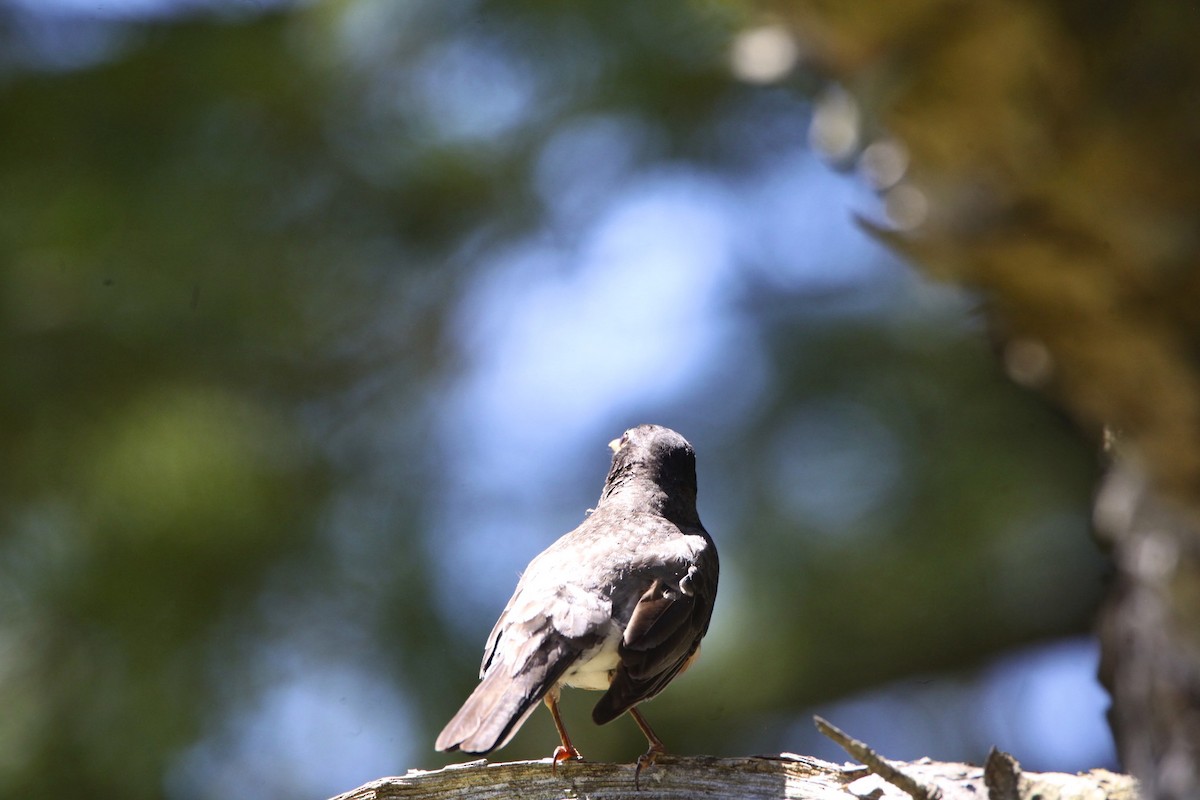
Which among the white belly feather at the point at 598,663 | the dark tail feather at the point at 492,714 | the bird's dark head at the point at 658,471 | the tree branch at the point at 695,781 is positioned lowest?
the tree branch at the point at 695,781

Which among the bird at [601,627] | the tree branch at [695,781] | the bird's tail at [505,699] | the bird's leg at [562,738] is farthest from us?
the bird's leg at [562,738]

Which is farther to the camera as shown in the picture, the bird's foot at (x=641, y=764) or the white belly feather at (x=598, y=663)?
the white belly feather at (x=598, y=663)

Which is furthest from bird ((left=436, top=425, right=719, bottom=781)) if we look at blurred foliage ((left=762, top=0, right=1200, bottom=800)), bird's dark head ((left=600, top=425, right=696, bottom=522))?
blurred foliage ((left=762, top=0, right=1200, bottom=800))

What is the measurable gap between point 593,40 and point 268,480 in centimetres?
268

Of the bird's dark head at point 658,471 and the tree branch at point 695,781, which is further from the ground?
the bird's dark head at point 658,471

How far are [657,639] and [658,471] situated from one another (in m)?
0.98

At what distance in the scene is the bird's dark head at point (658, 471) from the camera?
4.34 meters

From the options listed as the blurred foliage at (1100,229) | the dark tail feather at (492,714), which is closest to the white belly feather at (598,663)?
the dark tail feather at (492,714)

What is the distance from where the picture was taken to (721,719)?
548cm

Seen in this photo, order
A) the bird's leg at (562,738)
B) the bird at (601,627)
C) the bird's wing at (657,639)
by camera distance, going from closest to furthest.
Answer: the bird at (601,627)
the bird's wing at (657,639)
the bird's leg at (562,738)

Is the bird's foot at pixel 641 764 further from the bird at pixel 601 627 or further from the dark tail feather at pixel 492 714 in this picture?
the dark tail feather at pixel 492 714

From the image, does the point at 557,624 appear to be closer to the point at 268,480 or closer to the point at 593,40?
the point at 268,480

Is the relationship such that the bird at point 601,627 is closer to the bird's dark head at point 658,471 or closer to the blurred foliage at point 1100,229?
the bird's dark head at point 658,471

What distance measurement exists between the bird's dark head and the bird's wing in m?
0.52
